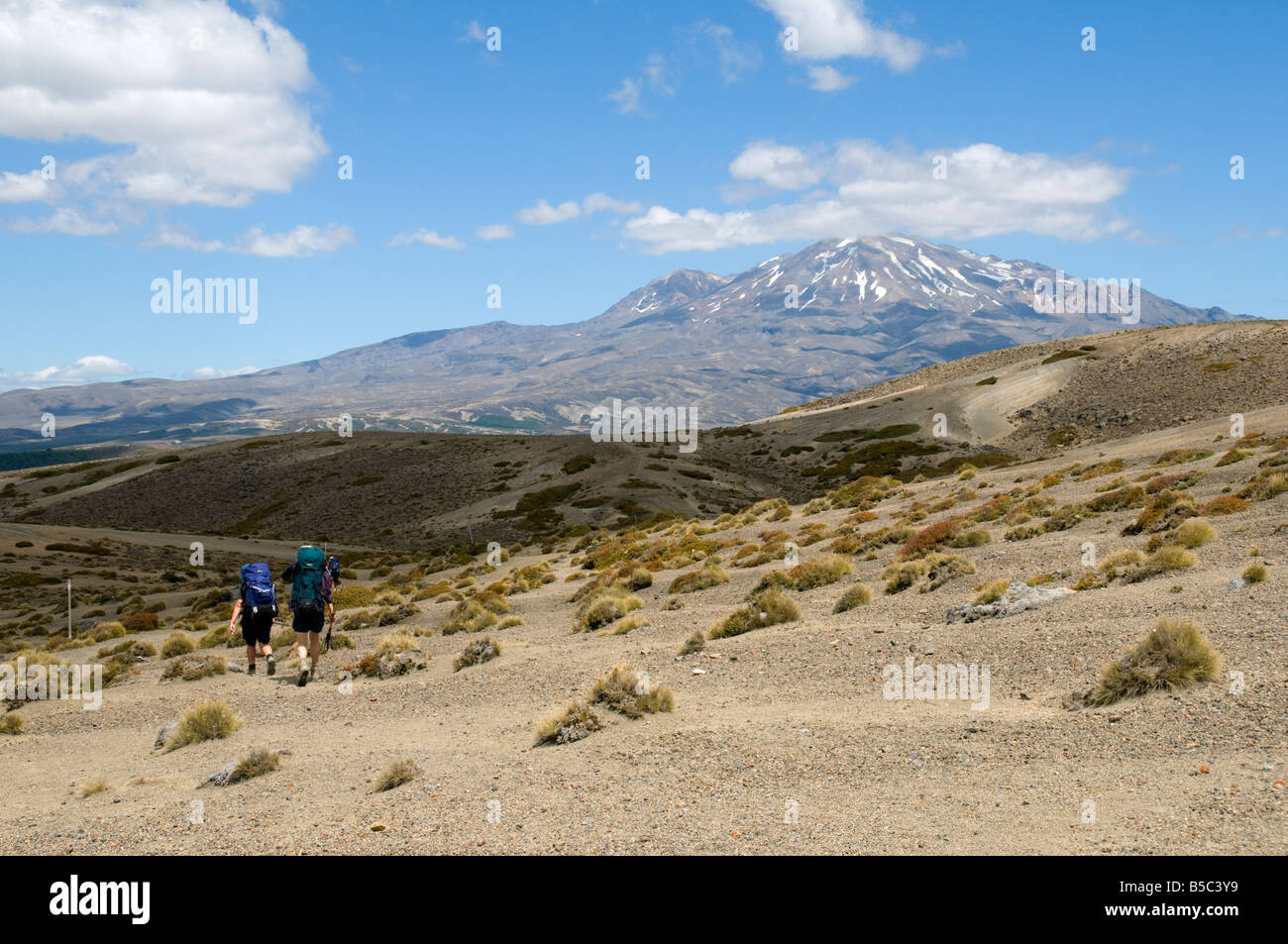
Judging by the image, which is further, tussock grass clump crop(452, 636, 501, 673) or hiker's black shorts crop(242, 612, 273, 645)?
hiker's black shorts crop(242, 612, 273, 645)

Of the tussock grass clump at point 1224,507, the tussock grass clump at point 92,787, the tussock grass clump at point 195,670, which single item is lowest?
the tussock grass clump at point 195,670

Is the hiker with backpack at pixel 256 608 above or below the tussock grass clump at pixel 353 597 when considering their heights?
above

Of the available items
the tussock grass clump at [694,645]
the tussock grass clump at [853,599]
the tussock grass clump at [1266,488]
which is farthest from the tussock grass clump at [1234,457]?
the tussock grass clump at [694,645]

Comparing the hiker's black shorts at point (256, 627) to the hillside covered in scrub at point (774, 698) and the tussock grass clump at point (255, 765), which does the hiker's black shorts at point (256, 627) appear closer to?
the hillside covered in scrub at point (774, 698)

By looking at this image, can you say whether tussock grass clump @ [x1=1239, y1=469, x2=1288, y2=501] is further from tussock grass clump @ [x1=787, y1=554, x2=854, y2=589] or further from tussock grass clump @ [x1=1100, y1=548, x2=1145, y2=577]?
tussock grass clump @ [x1=787, y1=554, x2=854, y2=589]

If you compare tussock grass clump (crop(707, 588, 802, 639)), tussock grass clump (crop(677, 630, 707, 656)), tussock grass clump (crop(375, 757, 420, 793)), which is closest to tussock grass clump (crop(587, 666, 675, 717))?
tussock grass clump (crop(375, 757, 420, 793))

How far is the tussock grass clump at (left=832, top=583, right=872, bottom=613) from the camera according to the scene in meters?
16.9

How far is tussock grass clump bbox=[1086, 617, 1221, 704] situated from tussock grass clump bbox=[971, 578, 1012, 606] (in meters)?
4.92

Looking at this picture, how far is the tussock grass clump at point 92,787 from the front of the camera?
10898 mm

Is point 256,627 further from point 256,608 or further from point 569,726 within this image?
point 569,726

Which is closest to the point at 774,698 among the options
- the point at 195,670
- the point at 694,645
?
the point at 694,645

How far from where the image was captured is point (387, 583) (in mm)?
38312

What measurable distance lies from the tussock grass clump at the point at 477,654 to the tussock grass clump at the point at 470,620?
4.57 metres
